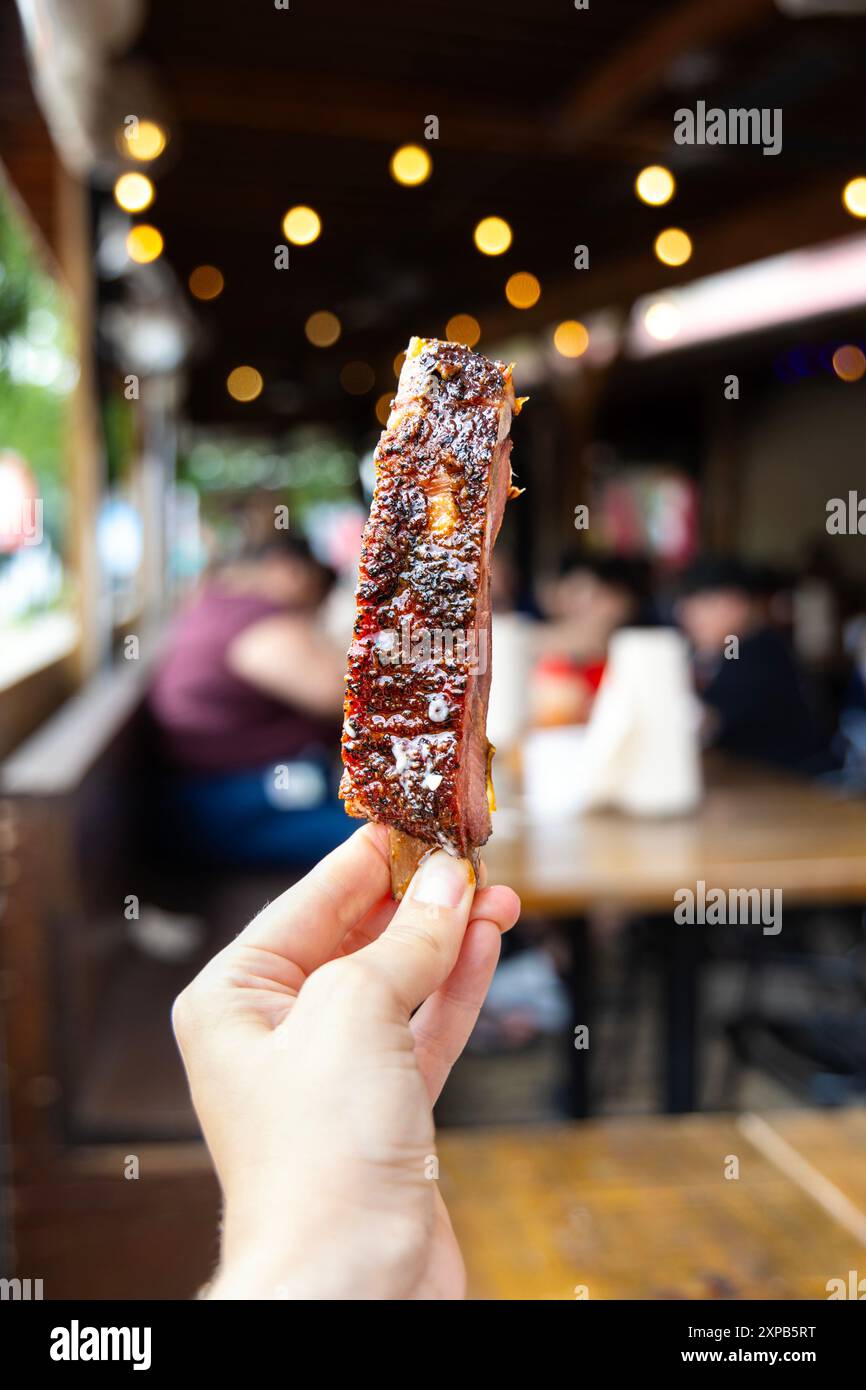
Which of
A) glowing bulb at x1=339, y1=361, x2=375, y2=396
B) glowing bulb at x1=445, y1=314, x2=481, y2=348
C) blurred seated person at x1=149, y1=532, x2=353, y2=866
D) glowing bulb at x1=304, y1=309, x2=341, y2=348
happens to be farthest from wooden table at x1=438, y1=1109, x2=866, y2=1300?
glowing bulb at x1=339, y1=361, x2=375, y2=396

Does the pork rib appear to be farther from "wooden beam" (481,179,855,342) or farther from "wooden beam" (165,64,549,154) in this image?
"wooden beam" (481,179,855,342)

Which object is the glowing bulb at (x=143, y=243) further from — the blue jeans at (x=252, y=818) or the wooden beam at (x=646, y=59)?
the blue jeans at (x=252, y=818)

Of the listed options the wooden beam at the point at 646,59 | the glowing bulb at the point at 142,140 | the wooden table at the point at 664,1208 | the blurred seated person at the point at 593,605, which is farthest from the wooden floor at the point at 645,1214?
the wooden beam at the point at 646,59

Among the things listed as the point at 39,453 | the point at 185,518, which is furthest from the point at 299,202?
the point at 185,518

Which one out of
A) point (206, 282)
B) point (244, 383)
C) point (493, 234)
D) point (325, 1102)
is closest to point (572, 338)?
point (493, 234)

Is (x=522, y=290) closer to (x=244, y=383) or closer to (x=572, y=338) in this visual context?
(x=572, y=338)
